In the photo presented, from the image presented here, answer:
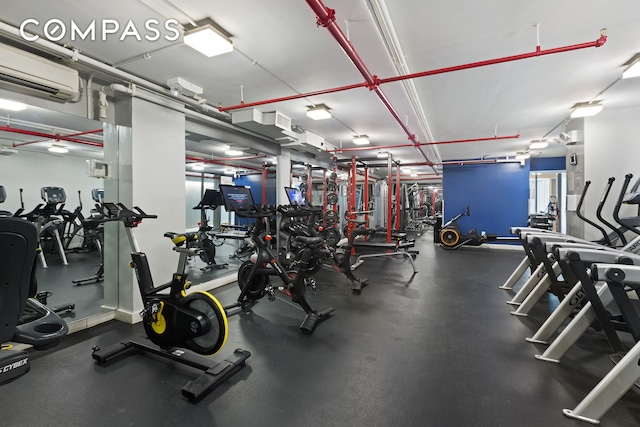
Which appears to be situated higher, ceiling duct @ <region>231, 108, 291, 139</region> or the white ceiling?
the white ceiling

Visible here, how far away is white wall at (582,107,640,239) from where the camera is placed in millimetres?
4699

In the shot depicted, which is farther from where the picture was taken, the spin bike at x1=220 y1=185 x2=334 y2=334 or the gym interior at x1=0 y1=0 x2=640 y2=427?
the spin bike at x1=220 y1=185 x2=334 y2=334

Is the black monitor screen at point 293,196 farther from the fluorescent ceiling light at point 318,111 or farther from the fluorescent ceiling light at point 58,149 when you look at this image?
the fluorescent ceiling light at point 58,149

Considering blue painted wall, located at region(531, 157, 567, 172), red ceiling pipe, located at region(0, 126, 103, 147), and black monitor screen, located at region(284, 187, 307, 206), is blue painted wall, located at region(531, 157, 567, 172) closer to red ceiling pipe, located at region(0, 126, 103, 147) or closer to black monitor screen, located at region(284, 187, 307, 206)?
black monitor screen, located at region(284, 187, 307, 206)

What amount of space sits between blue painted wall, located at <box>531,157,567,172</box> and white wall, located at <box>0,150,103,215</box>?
1397cm

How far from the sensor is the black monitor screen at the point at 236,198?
380 cm

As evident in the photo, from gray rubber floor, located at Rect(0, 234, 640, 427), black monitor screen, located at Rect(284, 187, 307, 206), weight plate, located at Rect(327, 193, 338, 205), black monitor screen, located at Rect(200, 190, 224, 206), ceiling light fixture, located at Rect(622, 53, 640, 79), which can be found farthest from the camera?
weight plate, located at Rect(327, 193, 338, 205)

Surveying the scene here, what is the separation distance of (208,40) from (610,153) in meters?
6.21

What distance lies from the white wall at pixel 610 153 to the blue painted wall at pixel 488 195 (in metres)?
4.56

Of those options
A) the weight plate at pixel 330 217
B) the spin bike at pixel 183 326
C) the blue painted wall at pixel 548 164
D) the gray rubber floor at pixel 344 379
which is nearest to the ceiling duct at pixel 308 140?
the weight plate at pixel 330 217

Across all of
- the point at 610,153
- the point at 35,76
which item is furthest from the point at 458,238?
the point at 35,76

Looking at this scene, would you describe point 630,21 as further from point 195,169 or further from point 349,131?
point 195,169

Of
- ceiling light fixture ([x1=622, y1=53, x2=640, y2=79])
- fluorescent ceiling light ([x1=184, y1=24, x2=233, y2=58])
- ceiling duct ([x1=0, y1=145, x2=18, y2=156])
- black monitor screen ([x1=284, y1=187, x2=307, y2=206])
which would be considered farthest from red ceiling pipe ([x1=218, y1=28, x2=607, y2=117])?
ceiling duct ([x1=0, y1=145, x2=18, y2=156])

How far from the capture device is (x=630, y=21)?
2.50 metres
